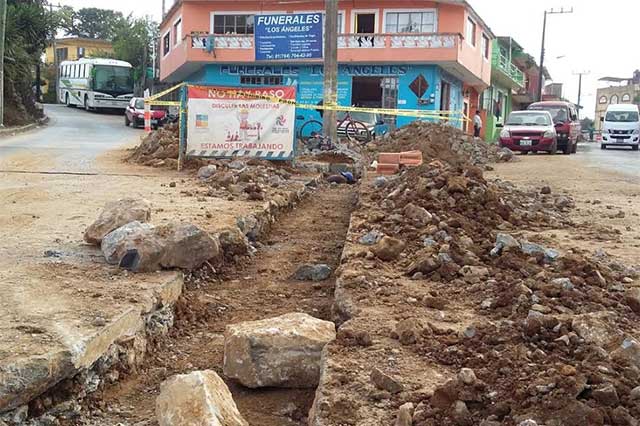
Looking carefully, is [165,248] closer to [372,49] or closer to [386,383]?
[386,383]

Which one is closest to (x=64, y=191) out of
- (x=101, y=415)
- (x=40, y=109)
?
(x=101, y=415)

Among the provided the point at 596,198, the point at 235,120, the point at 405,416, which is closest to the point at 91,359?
the point at 405,416

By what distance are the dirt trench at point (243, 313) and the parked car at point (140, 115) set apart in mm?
25175

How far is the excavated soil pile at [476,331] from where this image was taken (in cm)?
281

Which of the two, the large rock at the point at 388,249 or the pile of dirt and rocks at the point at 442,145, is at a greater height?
the pile of dirt and rocks at the point at 442,145

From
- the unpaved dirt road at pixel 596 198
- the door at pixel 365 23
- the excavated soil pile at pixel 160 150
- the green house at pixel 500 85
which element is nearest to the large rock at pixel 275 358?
the unpaved dirt road at pixel 596 198

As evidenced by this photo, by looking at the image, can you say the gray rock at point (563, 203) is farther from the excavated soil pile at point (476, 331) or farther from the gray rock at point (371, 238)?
the gray rock at point (371, 238)

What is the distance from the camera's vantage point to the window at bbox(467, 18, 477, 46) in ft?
107

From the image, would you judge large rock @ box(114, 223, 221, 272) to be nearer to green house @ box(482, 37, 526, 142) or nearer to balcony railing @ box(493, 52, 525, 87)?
green house @ box(482, 37, 526, 142)

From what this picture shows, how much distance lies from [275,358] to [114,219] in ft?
8.35

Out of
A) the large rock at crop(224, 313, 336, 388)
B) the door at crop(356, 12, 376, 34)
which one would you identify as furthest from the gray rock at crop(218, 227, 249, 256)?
the door at crop(356, 12, 376, 34)

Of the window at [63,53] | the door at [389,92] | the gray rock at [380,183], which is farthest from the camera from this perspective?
the window at [63,53]

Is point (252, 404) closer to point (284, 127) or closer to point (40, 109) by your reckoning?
point (284, 127)

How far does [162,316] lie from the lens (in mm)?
4652
